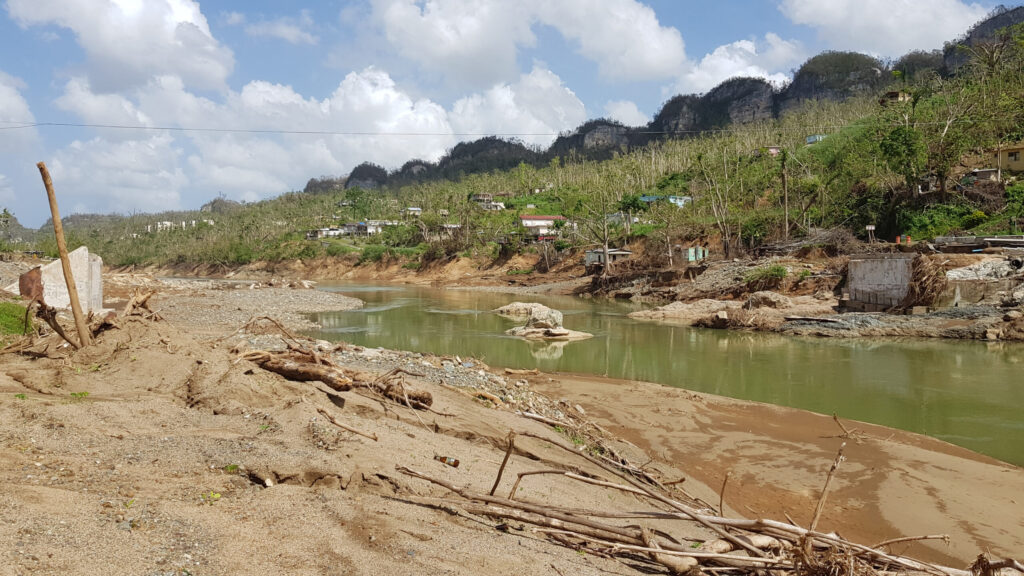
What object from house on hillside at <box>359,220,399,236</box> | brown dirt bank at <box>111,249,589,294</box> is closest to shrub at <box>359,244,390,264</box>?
brown dirt bank at <box>111,249,589,294</box>

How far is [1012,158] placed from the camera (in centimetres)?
4700

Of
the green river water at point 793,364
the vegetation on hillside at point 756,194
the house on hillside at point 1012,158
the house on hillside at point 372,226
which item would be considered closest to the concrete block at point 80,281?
the green river water at point 793,364

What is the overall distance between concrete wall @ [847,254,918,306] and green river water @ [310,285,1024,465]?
15.7ft

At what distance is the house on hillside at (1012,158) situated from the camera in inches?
1818

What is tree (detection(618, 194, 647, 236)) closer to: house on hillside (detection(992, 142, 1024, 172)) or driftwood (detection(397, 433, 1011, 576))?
house on hillside (detection(992, 142, 1024, 172))

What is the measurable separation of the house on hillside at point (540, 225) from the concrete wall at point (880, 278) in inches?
→ 1780

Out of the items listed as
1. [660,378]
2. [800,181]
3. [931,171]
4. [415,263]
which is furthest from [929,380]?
[415,263]

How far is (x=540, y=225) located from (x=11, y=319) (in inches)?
2764

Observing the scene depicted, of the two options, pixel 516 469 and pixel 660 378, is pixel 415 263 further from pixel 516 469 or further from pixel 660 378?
pixel 516 469

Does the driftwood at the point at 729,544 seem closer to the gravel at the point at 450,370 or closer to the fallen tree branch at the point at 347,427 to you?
the fallen tree branch at the point at 347,427

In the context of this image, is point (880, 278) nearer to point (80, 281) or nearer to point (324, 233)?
point (80, 281)

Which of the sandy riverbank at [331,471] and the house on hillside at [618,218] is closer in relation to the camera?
the sandy riverbank at [331,471]

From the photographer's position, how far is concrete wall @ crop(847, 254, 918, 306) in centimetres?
2912

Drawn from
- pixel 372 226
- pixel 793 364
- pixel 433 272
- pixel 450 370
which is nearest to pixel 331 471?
pixel 450 370
